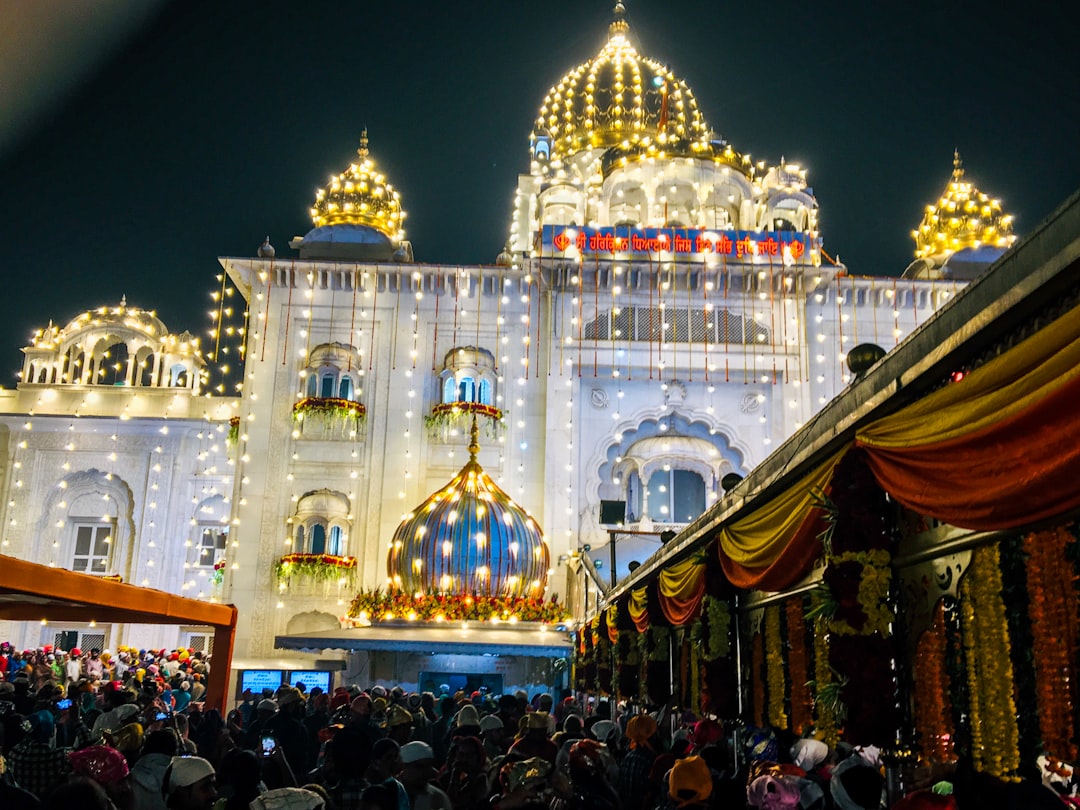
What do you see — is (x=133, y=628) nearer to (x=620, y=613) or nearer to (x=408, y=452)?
(x=408, y=452)

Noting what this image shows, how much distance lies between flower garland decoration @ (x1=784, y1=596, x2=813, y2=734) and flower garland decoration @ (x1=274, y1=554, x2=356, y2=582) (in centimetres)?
1717

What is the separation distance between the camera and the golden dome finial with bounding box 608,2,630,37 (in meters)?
37.2

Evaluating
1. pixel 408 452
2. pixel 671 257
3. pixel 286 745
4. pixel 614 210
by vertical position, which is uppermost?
pixel 614 210

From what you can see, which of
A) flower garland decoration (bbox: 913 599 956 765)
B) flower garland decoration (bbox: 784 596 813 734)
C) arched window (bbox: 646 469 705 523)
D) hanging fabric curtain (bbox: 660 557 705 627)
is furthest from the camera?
arched window (bbox: 646 469 705 523)

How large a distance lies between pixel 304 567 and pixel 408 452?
3.71m

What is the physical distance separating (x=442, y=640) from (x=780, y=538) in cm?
1383

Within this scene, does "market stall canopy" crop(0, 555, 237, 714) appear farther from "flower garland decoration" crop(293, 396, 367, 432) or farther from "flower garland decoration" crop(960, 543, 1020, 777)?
"flower garland decoration" crop(293, 396, 367, 432)

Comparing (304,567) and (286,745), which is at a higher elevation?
(304,567)

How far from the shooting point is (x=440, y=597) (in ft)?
67.1

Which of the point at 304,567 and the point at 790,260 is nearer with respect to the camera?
the point at 304,567

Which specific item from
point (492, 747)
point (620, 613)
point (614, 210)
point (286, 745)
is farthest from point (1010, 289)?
point (614, 210)

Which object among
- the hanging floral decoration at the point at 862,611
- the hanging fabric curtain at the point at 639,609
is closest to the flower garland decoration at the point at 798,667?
the hanging floral decoration at the point at 862,611

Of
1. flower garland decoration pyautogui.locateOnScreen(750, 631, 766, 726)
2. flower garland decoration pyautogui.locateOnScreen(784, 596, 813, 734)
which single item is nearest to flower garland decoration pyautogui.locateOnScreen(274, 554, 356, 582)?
flower garland decoration pyautogui.locateOnScreen(750, 631, 766, 726)

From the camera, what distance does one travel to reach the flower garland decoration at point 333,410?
23.7 metres
